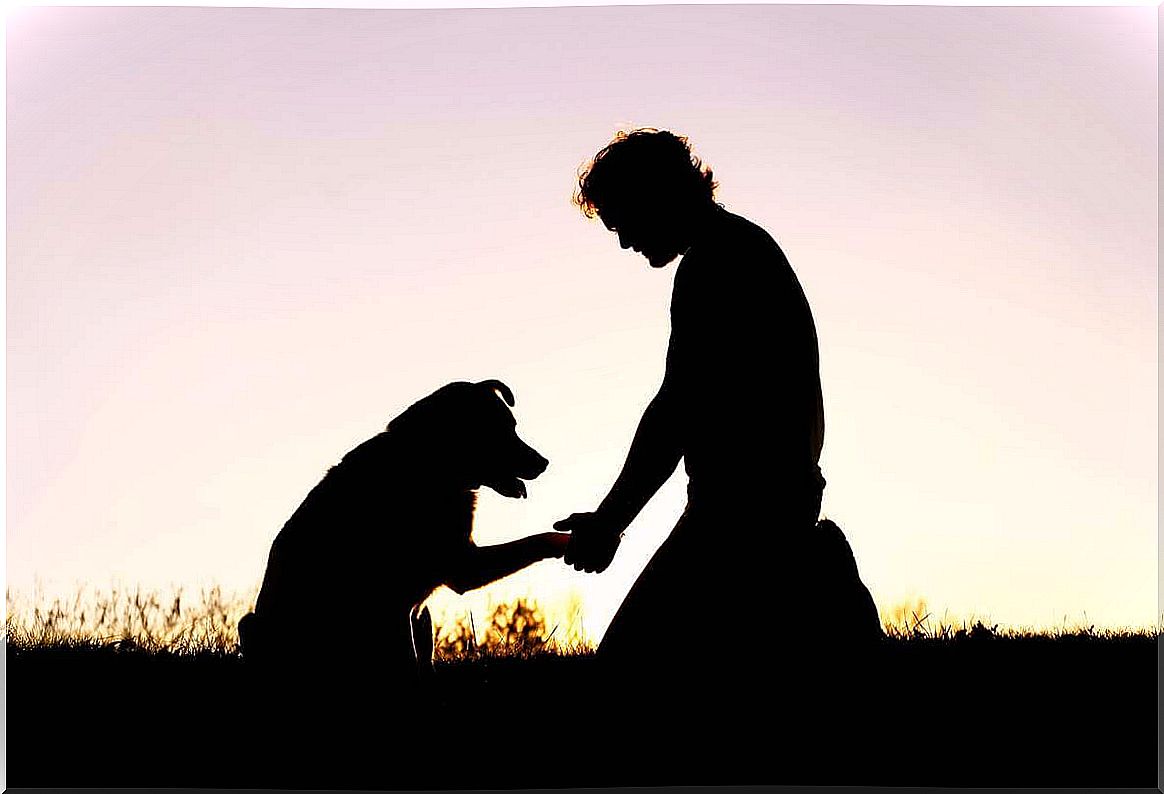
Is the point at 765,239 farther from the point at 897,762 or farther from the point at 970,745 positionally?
the point at 970,745

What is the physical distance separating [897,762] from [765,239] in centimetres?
163

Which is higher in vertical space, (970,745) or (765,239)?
(765,239)

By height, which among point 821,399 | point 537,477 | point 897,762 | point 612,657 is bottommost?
point 897,762

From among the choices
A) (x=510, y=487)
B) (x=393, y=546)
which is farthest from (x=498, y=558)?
(x=510, y=487)

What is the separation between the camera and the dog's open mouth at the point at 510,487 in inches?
228

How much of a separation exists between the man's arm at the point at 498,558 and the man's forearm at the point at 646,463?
1.52m

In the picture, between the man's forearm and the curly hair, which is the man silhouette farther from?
the curly hair

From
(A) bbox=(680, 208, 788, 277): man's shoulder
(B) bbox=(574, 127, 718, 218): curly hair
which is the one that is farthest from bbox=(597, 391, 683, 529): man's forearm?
(B) bbox=(574, 127, 718, 218): curly hair

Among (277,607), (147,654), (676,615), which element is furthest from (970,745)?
(147,654)

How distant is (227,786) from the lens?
15.1 ft

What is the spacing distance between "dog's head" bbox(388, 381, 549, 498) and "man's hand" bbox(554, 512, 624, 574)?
1553 mm

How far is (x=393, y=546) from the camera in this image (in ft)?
17.1

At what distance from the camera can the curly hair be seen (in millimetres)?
3945

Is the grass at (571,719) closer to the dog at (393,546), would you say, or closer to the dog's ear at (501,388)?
the dog at (393,546)
